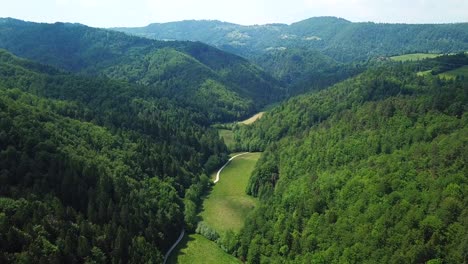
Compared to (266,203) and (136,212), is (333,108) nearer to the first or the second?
(266,203)

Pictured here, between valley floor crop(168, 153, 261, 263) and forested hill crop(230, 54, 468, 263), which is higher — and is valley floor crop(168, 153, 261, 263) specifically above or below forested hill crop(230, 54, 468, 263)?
below

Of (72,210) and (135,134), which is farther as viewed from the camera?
(135,134)

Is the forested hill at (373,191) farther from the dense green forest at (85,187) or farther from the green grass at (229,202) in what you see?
the dense green forest at (85,187)

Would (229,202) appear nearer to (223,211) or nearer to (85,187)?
(223,211)

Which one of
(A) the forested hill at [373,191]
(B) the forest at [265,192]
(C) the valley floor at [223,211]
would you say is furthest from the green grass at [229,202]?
(A) the forested hill at [373,191]

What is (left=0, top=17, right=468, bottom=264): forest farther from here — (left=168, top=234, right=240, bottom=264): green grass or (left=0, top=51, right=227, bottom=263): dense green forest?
(left=168, top=234, right=240, bottom=264): green grass

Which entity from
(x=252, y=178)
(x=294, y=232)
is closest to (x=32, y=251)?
(x=294, y=232)

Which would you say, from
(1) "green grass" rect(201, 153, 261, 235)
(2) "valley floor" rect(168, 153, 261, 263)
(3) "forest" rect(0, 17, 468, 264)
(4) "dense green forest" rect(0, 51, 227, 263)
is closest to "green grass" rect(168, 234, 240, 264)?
(2) "valley floor" rect(168, 153, 261, 263)
